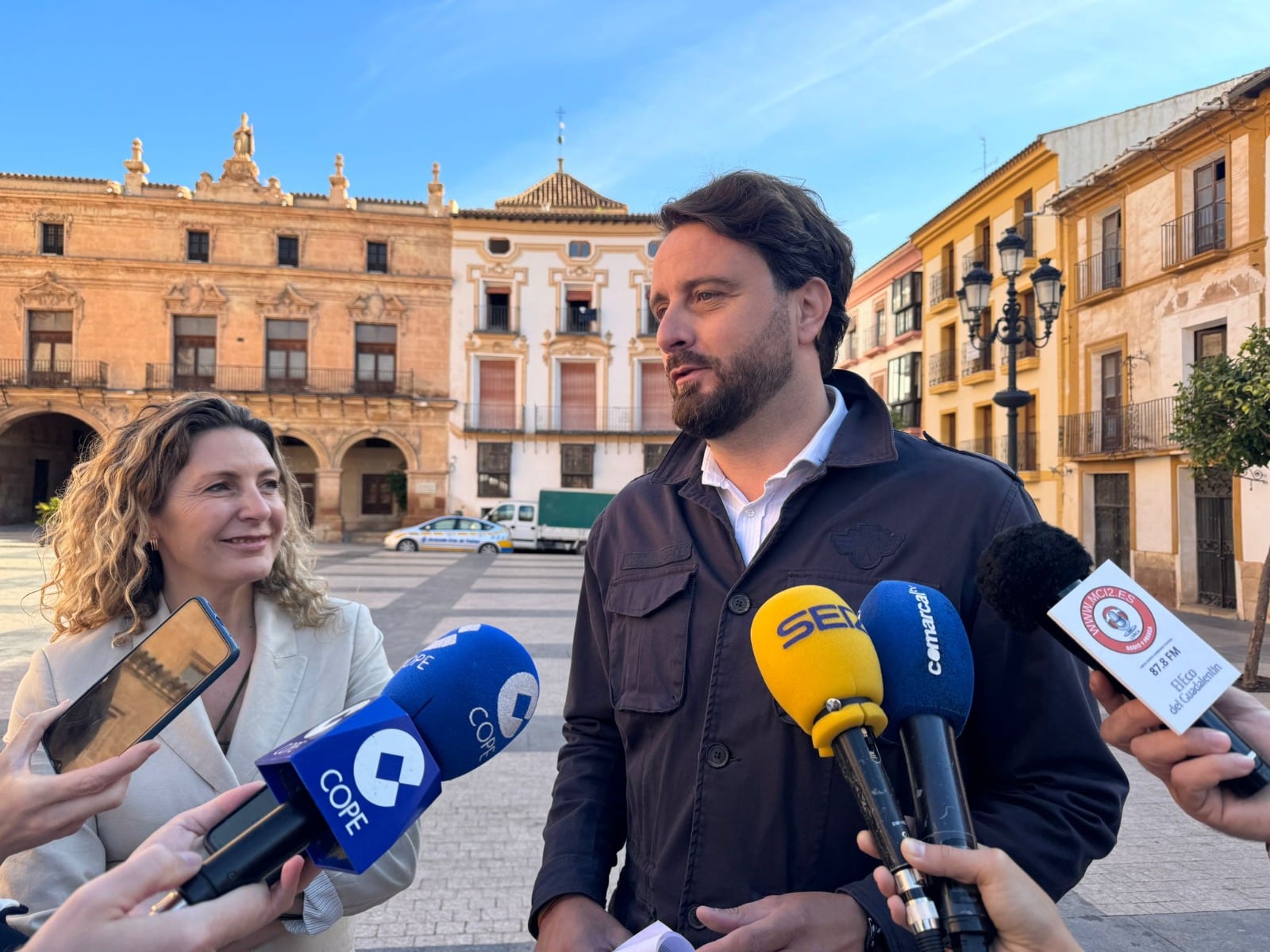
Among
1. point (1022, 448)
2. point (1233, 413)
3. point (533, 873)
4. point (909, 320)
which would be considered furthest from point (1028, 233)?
point (533, 873)

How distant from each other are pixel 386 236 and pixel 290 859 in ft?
106

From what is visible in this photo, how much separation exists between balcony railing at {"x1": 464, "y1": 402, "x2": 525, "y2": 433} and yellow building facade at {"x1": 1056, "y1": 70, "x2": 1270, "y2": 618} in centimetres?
1845

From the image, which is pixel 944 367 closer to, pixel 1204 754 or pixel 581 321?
pixel 581 321

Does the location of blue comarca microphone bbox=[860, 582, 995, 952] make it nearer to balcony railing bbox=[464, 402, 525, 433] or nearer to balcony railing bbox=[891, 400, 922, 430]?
balcony railing bbox=[891, 400, 922, 430]

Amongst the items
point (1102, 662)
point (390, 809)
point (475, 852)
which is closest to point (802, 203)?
point (1102, 662)

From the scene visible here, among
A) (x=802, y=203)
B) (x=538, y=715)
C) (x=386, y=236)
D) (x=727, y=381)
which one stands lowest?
(x=538, y=715)

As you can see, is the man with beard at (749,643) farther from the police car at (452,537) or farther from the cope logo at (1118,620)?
the police car at (452,537)

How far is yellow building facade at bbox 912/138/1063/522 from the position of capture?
66.3 ft

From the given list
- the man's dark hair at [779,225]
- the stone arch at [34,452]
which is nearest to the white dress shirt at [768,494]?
the man's dark hair at [779,225]

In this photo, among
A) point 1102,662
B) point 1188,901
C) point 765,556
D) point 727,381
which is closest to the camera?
point 1102,662

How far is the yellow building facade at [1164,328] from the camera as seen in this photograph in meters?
14.0

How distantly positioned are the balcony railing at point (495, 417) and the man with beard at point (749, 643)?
29.4 meters

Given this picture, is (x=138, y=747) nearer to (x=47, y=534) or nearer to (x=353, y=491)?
(x=47, y=534)

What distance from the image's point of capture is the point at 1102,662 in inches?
43.9
